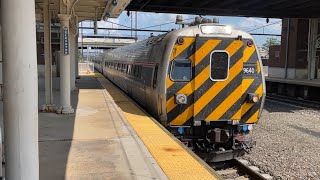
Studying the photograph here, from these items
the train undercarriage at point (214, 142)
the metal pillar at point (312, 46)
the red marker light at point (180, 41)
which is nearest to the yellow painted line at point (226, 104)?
the train undercarriage at point (214, 142)

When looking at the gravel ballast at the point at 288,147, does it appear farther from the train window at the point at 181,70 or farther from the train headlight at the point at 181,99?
the train window at the point at 181,70

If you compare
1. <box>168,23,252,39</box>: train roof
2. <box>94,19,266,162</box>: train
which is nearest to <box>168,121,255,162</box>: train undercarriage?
<box>94,19,266,162</box>: train

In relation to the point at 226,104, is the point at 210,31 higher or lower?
higher

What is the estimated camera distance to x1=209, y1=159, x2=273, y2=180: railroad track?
6.82 m

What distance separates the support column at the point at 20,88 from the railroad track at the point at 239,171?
179 inches

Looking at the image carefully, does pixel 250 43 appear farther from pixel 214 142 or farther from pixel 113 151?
pixel 113 151

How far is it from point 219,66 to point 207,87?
0.49 m

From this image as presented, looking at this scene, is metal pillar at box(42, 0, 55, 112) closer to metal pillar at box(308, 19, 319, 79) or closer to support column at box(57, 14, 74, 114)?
support column at box(57, 14, 74, 114)

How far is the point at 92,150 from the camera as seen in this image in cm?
612

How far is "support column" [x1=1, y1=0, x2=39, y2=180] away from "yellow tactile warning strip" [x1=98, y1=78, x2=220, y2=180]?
2.08m

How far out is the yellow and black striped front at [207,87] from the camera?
7.49 meters

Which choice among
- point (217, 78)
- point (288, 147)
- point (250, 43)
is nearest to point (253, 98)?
point (217, 78)

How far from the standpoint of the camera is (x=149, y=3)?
21359 mm

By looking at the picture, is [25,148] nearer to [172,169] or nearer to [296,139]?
[172,169]
